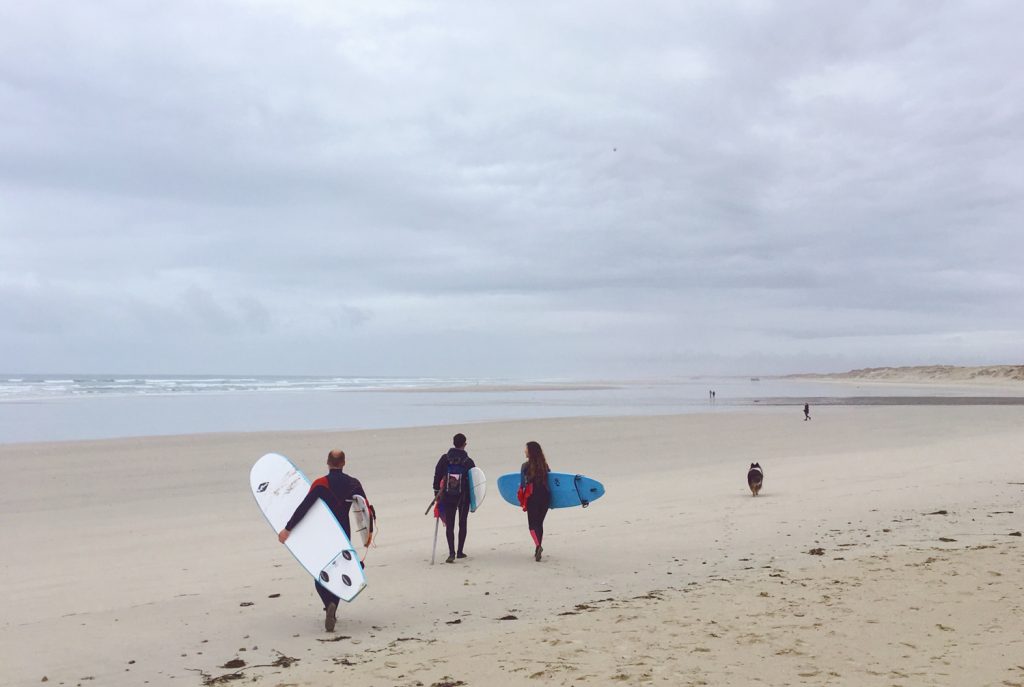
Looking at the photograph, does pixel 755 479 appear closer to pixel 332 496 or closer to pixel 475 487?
pixel 475 487

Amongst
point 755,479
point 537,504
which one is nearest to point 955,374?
point 755,479

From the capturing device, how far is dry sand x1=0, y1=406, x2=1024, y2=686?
6.06m

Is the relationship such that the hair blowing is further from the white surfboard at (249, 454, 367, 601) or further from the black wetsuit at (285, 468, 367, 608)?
the white surfboard at (249, 454, 367, 601)

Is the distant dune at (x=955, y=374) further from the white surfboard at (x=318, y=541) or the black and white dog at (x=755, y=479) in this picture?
the white surfboard at (x=318, y=541)

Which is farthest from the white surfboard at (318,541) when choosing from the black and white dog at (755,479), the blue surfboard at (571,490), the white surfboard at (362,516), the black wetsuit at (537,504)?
the black and white dog at (755,479)

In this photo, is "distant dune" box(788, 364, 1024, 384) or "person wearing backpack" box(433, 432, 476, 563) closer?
"person wearing backpack" box(433, 432, 476, 563)

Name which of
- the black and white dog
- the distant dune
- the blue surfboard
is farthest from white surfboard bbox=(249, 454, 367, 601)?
the distant dune

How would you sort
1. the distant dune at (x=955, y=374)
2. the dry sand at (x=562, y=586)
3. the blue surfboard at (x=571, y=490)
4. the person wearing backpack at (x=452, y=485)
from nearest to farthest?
the dry sand at (x=562, y=586)
the person wearing backpack at (x=452, y=485)
the blue surfboard at (x=571, y=490)
the distant dune at (x=955, y=374)

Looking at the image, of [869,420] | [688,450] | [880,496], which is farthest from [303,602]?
[869,420]

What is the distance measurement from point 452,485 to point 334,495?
7.62 ft

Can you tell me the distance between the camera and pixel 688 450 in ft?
75.7

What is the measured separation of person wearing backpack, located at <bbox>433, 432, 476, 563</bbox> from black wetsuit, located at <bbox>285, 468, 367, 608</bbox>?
202 cm

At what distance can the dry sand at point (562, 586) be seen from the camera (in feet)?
19.9

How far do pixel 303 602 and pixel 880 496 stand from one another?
407 inches
